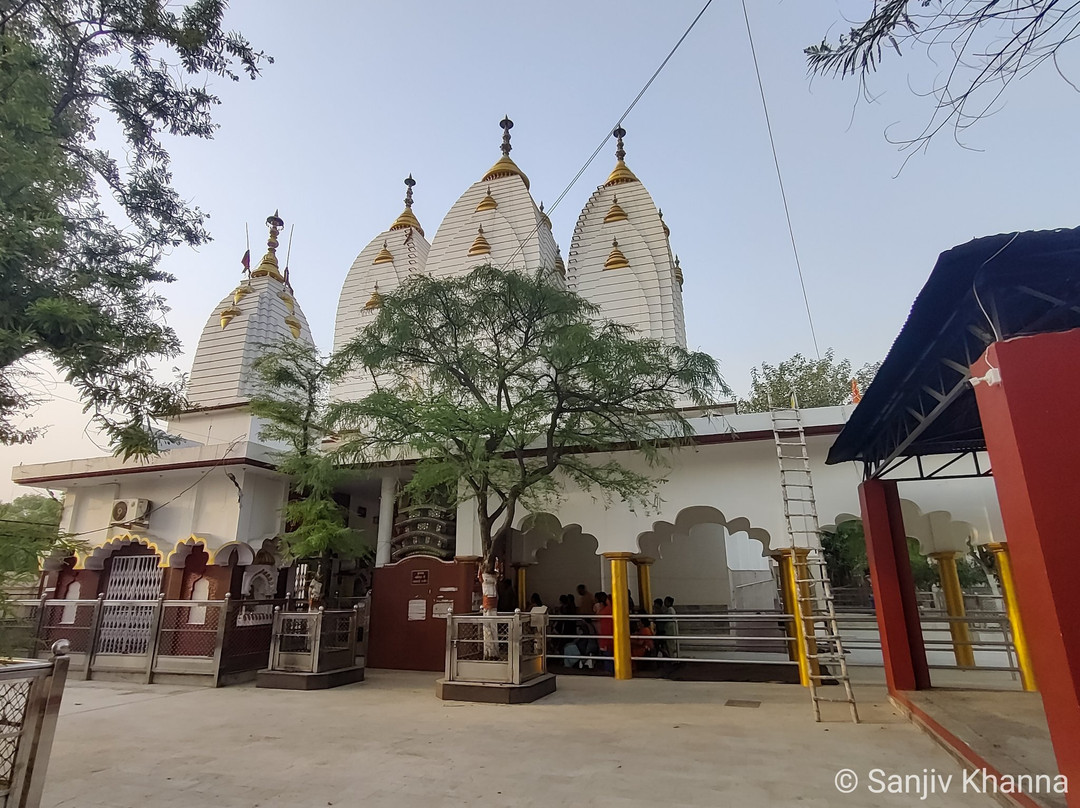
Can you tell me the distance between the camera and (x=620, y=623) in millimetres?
9711

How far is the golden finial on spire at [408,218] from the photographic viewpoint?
18375 mm

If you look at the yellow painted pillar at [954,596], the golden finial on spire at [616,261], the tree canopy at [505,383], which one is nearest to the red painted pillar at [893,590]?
the tree canopy at [505,383]

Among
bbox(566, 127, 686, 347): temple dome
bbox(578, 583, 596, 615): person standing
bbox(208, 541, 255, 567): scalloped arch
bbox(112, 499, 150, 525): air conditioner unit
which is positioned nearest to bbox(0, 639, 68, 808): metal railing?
bbox(208, 541, 255, 567): scalloped arch

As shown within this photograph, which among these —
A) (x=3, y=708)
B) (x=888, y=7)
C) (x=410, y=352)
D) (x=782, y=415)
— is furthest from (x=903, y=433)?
(x=3, y=708)

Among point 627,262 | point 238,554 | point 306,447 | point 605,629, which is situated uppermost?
point 627,262

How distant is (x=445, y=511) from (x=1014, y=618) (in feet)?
28.5

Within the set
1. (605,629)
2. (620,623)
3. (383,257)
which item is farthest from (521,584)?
(383,257)

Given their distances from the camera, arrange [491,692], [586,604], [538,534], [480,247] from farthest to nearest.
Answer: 1. [480,247]
2. [538,534]
3. [586,604]
4. [491,692]

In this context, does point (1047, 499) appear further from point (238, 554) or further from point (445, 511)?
point (238, 554)

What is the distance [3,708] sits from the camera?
3.38 m

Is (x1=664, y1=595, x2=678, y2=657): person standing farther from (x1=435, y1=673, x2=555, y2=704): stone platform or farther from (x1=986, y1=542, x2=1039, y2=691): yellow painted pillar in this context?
(x1=986, y1=542, x2=1039, y2=691): yellow painted pillar

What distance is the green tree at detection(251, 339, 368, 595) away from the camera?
31.9 feet

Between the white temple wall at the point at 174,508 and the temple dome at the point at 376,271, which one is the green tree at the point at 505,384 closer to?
the white temple wall at the point at 174,508

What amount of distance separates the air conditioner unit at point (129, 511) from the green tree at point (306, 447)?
2536mm
